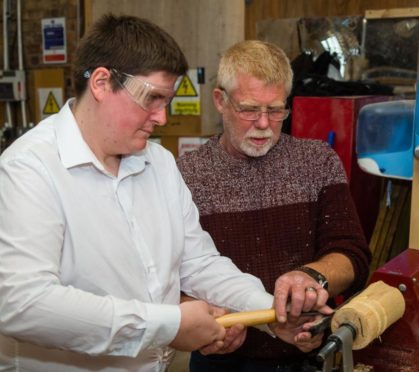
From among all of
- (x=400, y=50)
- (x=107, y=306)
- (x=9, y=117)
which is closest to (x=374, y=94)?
(x=400, y=50)

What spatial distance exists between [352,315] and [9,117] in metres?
3.38

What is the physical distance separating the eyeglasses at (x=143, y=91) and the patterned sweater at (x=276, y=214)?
0.45 metres

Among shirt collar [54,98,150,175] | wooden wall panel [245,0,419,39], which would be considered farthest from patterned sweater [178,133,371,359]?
wooden wall panel [245,0,419,39]

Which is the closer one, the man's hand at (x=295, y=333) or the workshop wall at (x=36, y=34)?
the man's hand at (x=295, y=333)

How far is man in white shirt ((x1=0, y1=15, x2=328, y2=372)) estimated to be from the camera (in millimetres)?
1142

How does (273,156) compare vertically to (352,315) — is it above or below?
above

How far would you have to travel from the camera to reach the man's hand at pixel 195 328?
1215 millimetres

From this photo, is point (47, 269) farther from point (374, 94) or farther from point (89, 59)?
point (374, 94)

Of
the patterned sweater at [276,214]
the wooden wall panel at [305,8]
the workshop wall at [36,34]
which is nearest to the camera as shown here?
the patterned sweater at [276,214]

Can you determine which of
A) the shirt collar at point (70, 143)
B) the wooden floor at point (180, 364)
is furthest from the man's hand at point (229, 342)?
the wooden floor at point (180, 364)

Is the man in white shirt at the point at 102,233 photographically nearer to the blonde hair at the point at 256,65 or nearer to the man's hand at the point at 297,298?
the man's hand at the point at 297,298

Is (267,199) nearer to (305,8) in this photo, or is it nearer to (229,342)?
(229,342)

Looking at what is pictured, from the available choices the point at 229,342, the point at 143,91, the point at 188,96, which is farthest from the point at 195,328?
the point at 188,96

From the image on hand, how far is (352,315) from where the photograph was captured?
1104 millimetres
